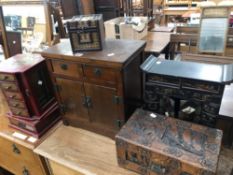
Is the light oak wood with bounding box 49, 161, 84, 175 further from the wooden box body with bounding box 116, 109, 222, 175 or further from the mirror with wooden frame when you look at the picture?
the mirror with wooden frame

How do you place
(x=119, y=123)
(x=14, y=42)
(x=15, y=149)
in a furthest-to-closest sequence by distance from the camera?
(x=14, y=42) < (x=15, y=149) < (x=119, y=123)

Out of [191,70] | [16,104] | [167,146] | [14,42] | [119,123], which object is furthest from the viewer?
[14,42]

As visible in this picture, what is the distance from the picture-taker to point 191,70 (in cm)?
97

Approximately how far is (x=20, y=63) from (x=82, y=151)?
2.09 feet

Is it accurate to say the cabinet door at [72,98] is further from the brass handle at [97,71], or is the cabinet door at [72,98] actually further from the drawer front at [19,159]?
the drawer front at [19,159]

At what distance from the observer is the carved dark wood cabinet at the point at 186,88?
88cm

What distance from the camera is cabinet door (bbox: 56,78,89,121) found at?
3.66ft

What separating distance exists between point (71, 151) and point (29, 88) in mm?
435

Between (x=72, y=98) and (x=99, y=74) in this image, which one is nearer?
(x=99, y=74)

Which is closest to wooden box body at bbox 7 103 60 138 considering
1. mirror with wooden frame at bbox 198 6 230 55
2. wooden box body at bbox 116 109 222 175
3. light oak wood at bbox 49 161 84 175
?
light oak wood at bbox 49 161 84 175

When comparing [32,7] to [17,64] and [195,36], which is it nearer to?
[17,64]

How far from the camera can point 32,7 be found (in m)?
1.42

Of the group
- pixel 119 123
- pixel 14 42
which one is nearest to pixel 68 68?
pixel 119 123

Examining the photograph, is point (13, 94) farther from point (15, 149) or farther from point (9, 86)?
point (15, 149)
